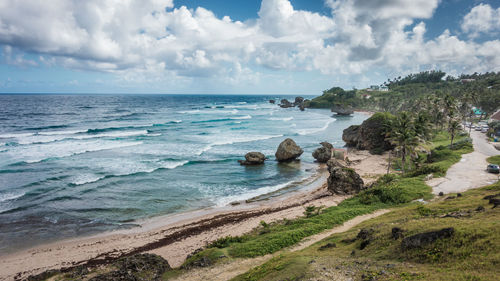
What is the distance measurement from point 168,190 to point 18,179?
20116 millimetres

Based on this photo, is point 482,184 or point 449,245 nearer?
point 449,245

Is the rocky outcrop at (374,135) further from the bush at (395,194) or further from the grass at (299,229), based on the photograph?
the bush at (395,194)

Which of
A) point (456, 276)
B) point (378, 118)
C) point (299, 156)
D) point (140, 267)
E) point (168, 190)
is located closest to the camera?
point (456, 276)

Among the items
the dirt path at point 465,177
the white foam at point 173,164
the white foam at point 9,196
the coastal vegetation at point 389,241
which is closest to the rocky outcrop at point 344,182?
the coastal vegetation at point 389,241

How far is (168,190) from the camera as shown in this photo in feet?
109

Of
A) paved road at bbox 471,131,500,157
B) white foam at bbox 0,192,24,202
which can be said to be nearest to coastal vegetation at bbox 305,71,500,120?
paved road at bbox 471,131,500,157

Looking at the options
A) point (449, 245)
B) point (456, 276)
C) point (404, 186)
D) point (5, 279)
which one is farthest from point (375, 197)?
point (5, 279)

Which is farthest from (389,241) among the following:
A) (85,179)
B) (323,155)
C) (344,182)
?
(85,179)

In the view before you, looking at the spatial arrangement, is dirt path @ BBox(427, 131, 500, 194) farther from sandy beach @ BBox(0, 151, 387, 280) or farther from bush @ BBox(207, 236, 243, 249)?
bush @ BBox(207, 236, 243, 249)

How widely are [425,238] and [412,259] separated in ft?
3.60

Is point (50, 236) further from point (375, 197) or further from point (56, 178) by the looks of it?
point (375, 197)

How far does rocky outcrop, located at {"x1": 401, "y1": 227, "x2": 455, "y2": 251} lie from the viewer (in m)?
10.2

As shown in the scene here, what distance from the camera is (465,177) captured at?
2909 cm

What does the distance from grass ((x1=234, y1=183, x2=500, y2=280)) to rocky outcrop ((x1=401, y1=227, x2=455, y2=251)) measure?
16 centimetres
